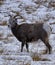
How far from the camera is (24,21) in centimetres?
1591

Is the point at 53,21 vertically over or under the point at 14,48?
under

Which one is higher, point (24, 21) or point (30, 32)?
point (30, 32)

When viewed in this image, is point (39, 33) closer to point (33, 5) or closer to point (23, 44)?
point (23, 44)

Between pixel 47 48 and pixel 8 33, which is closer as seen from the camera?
pixel 47 48

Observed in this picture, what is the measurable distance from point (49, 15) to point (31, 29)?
6.54m

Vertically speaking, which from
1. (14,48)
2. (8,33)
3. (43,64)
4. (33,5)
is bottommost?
(33,5)

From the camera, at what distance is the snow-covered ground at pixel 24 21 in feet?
28.4

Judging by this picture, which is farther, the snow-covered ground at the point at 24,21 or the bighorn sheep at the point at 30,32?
the bighorn sheep at the point at 30,32

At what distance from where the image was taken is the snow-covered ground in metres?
8.66

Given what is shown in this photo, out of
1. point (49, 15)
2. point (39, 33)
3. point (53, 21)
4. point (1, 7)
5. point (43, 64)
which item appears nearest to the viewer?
point (43, 64)

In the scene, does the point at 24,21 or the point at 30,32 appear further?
the point at 24,21

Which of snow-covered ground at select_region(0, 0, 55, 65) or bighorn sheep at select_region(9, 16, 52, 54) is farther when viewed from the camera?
bighorn sheep at select_region(9, 16, 52, 54)

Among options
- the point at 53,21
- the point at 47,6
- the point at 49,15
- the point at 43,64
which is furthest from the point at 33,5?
the point at 43,64

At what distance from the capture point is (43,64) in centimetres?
816
